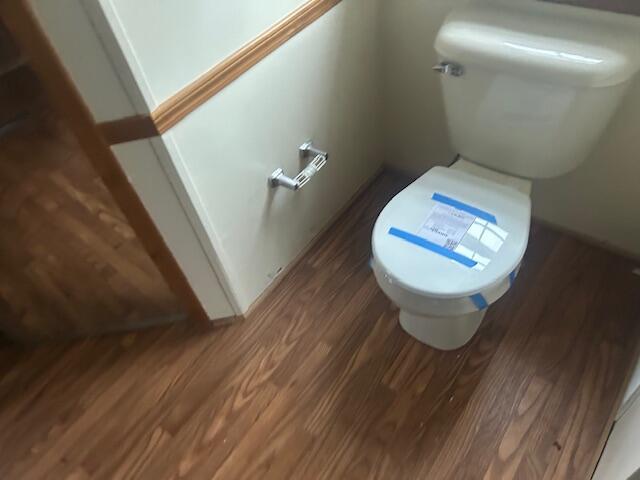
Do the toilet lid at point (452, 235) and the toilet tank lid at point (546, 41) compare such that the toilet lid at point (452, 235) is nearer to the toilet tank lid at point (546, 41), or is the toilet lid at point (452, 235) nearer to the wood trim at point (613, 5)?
the toilet tank lid at point (546, 41)

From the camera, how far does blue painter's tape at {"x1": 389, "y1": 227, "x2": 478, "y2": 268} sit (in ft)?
3.50

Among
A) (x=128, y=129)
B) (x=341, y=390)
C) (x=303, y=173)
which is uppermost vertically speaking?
(x=128, y=129)

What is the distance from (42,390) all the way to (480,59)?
1.48 metres

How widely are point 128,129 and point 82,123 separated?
86 millimetres

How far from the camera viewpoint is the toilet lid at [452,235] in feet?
3.43

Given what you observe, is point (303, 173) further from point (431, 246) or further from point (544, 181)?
point (544, 181)

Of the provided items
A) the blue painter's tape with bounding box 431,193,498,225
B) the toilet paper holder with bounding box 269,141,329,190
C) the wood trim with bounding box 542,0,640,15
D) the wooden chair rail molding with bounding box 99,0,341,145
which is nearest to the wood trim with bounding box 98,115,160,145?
the wooden chair rail molding with bounding box 99,0,341,145

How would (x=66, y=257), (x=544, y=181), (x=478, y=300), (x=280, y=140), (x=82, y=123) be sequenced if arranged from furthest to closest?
(x=66, y=257) → (x=544, y=181) → (x=280, y=140) → (x=478, y=300) → (x=82, y=123)

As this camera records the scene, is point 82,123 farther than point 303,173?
No

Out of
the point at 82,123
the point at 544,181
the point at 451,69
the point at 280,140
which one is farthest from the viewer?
the point at 544,181

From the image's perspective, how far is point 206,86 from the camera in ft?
3.26

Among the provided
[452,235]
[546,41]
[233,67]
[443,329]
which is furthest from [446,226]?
[233,67]

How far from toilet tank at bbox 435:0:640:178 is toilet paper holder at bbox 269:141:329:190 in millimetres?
373

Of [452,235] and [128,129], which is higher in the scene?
[128,129]
